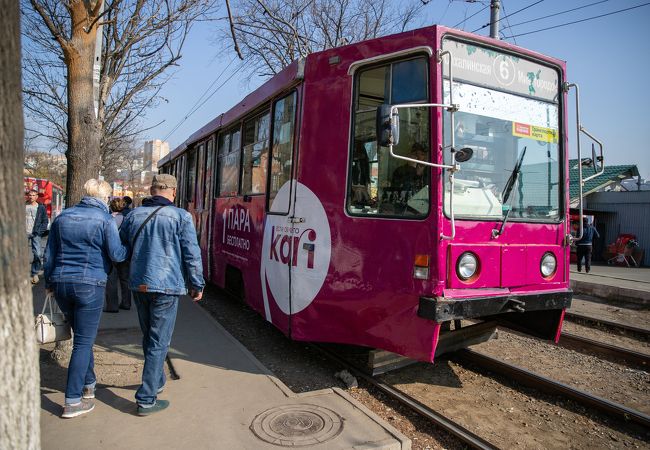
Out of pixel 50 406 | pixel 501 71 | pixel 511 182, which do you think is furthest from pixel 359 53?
pixel 50 406

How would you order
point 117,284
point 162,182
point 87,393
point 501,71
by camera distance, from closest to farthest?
A: point 87,393 → point 162,182 → point 501,71 → point 117,284

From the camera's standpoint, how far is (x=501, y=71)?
14.3ft

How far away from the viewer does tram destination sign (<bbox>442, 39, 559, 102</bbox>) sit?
411cm

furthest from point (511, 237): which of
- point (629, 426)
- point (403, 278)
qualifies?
point (629, 426)

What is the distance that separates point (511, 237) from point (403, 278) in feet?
3.76

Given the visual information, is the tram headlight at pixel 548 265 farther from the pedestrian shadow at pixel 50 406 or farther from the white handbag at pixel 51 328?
the pedestrian shadow at pixel 50 406

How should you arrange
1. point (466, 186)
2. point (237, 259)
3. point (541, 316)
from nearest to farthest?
point (466, 186), point (541, 316), point (237, 259)

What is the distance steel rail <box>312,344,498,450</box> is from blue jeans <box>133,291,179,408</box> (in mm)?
Answer: 2069

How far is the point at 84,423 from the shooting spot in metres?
3.52

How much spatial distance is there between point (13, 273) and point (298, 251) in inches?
126

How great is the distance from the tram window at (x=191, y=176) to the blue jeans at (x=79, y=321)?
660 cm

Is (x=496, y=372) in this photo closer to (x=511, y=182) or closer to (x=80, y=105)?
(x=511, y=182)

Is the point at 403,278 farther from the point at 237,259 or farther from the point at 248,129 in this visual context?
the point at 248,129

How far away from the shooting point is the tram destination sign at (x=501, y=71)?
4109 mm
